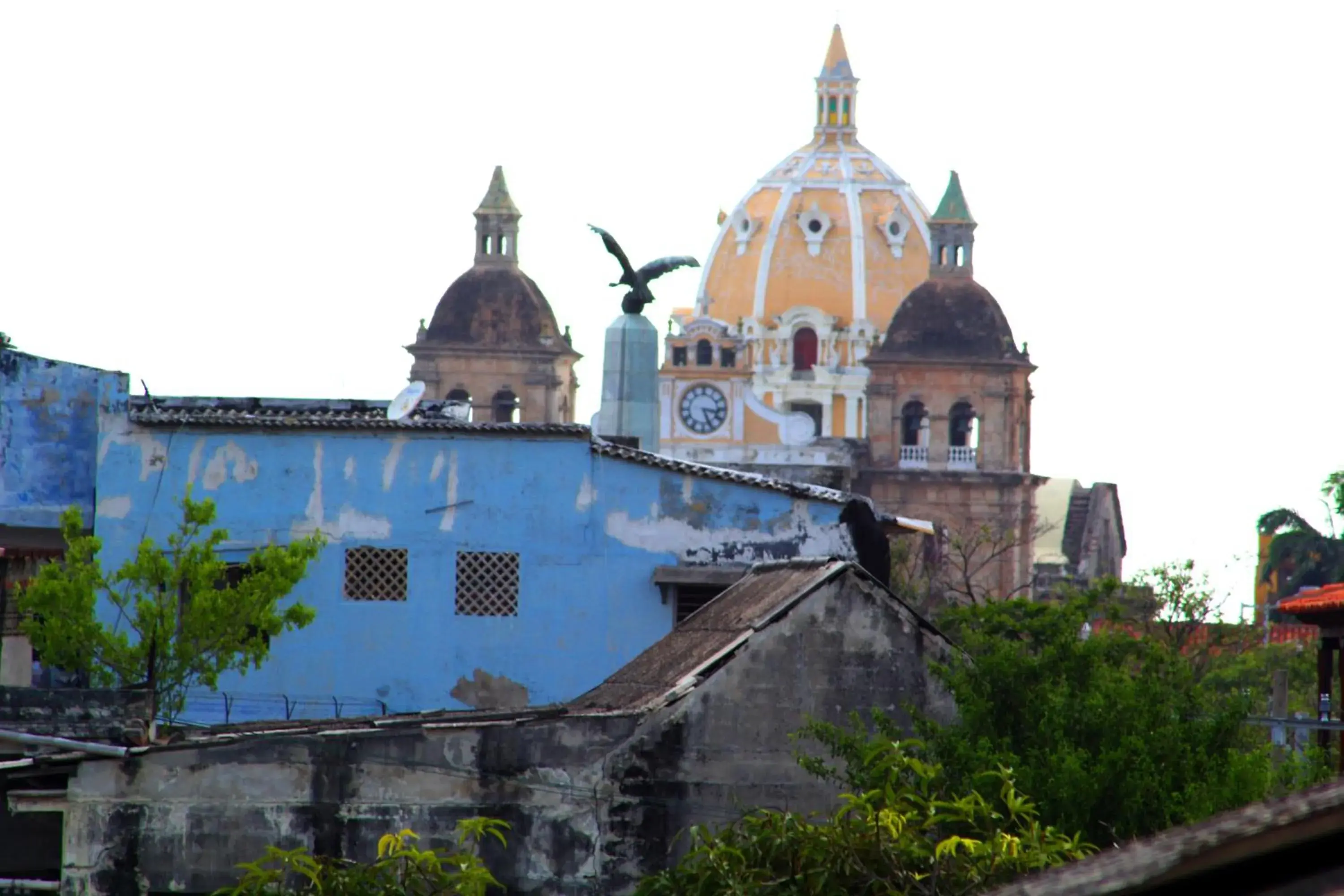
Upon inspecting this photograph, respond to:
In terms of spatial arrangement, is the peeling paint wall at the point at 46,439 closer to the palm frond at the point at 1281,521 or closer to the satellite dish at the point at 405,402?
the satellite dish at the point at 405,402

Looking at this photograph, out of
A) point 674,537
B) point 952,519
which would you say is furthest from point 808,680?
point 952,519

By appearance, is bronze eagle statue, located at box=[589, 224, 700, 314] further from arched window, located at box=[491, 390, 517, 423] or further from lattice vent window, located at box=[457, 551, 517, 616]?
arched window, located at box=[491, 390, 517, 423]

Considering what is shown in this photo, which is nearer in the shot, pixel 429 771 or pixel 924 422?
pixel 429 771

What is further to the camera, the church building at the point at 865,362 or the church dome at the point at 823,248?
the church dome at the point at 823,248

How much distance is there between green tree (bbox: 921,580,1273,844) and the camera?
1166 centimetres

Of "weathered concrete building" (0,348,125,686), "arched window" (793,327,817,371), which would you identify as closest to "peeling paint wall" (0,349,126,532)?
"weathered concrete building" (0,348,125,686)

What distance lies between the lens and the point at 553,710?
12750 millimetres

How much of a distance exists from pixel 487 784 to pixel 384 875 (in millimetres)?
2049

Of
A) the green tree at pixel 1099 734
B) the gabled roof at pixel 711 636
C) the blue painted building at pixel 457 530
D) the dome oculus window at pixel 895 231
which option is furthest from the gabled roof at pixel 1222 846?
the dome oculus window at pixel 895 231

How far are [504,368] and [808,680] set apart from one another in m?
60.8

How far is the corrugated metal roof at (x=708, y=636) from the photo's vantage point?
12.8 meters

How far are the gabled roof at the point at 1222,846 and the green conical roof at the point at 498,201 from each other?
7350 centimetres

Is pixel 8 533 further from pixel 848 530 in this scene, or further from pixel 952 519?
pixel 952 519

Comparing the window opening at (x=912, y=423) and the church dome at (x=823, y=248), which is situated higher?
the church dome at (x=823, y=248)
